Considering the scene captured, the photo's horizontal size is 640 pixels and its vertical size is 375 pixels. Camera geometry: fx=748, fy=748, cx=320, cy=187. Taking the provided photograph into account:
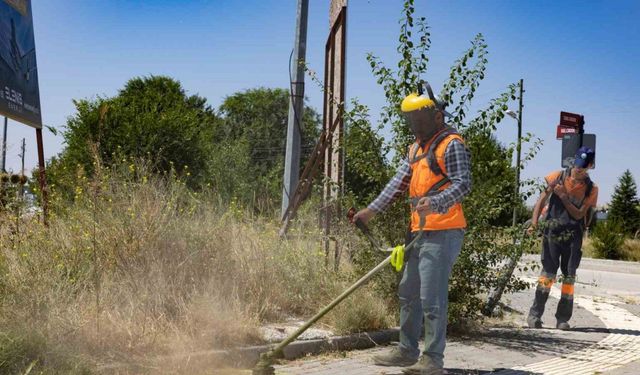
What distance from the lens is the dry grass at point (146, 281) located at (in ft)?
16.9

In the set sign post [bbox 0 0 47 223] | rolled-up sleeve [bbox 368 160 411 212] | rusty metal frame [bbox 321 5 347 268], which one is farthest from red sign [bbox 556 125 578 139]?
sign post [bbox 0 0 47 223]

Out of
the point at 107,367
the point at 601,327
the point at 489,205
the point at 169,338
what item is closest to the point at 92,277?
the point at 169,338

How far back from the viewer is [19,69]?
28.6ft

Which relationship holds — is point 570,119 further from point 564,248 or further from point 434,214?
point 434,214

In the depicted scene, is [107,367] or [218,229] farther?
[218,229]

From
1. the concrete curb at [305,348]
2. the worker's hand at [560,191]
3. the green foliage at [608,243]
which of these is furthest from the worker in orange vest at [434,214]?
the green foliage at [608,243]

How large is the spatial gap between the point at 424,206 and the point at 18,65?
5792 millimetres

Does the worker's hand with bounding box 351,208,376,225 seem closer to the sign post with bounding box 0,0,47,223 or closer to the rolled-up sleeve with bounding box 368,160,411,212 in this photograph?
the rolled-up sleeve with bounding box 368,160,411,212

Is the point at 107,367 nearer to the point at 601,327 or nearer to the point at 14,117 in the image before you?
the point at 14,117

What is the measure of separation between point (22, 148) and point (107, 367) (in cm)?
347

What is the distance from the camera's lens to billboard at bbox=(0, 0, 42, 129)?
27.2ft

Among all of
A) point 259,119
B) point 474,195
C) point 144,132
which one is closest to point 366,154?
point 474,195

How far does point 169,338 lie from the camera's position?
5.43m

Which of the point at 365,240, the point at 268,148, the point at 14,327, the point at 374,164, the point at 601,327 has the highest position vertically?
the point at 268,148
